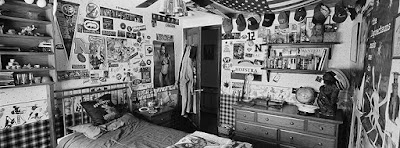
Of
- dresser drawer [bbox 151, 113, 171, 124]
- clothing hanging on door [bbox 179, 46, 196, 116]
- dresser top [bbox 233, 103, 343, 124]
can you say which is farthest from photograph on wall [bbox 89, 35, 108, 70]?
dresser top [bbox 233, 103, 343, 124]

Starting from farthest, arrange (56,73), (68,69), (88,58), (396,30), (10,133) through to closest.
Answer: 1. (88,58)
2. (68,69)
3. (56,73)
4. (10,133)
5. (396,30)

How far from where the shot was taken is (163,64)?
3988 mm

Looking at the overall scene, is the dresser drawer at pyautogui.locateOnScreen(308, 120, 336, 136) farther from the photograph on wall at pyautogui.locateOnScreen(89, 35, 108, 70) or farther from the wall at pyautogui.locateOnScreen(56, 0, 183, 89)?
the photograph on wall at pyautogui.locateOnScreen(89, 35, 108, 70)

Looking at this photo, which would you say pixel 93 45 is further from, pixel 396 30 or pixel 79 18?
pixel 396 30

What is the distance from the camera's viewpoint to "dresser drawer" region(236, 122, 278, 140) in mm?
2908

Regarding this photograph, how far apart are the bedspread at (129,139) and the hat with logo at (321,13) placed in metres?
2.41

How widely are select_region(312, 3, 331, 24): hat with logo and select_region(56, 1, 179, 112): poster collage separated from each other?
8.33 ft

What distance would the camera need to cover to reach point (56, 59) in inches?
100

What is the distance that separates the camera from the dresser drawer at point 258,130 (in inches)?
114

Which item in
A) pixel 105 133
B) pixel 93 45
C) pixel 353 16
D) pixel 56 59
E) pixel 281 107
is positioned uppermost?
pixel 353 16

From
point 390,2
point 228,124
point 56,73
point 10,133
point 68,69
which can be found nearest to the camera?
point 390,2

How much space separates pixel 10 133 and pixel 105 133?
0.97 meters

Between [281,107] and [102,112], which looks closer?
[102,112]

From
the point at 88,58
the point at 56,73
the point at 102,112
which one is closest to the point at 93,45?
the point at 88,58
